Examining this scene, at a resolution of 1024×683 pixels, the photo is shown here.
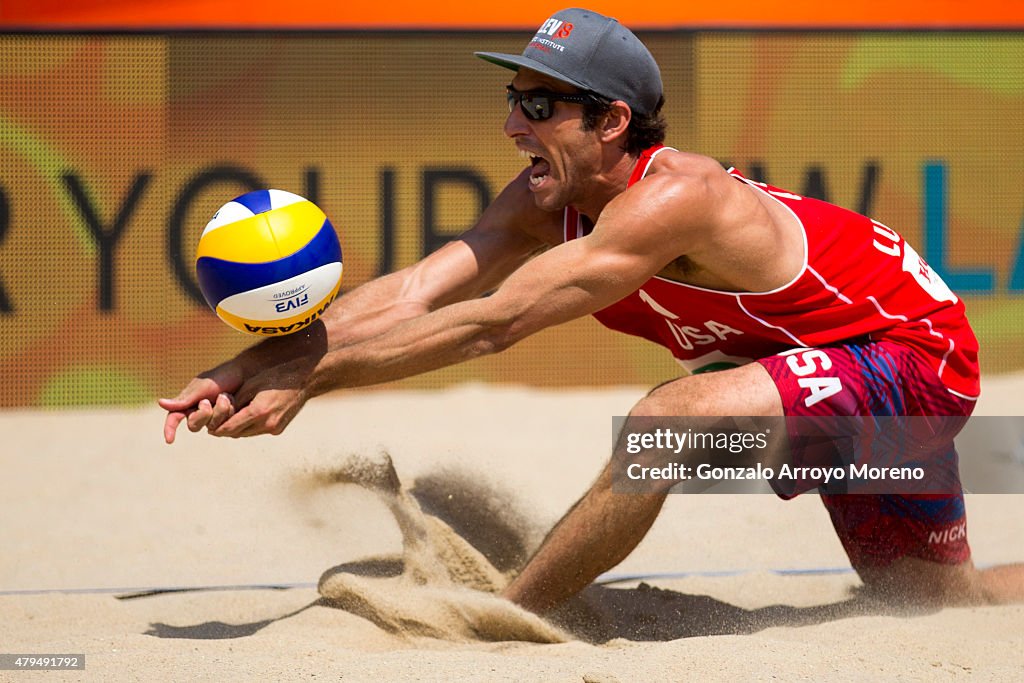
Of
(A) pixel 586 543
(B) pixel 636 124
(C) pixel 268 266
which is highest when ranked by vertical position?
(B) pixel 636 124

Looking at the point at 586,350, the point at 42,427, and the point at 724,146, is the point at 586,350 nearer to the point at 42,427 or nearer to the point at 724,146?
the point at 724,146

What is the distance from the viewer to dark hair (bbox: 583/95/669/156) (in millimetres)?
3316

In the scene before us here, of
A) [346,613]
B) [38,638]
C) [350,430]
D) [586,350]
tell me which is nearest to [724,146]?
[586,350]

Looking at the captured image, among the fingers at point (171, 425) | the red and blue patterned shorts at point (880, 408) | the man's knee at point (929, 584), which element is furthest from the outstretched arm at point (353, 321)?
the man's knee at point (929, 584)

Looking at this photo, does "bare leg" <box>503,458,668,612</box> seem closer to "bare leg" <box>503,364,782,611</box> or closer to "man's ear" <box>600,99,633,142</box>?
"bare leg" <box>503,364,782,611</box>

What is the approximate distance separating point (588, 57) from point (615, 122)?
0.64 ft

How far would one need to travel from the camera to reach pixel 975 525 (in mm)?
4574

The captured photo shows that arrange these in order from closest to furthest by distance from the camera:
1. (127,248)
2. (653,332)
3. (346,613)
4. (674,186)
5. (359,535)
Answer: (674,186) → (346,613) → (653,332) → (359,535) → (127,248)

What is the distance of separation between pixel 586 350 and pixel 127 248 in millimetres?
2656

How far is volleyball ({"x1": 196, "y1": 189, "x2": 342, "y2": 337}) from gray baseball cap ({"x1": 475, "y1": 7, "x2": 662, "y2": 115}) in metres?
0.69

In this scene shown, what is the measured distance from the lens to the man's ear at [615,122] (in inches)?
131

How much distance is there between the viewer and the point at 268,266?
3111 mm

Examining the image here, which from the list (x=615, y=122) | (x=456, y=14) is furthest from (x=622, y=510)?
(x=456, y=14)

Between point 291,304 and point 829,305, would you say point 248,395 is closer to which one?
point 291,304
